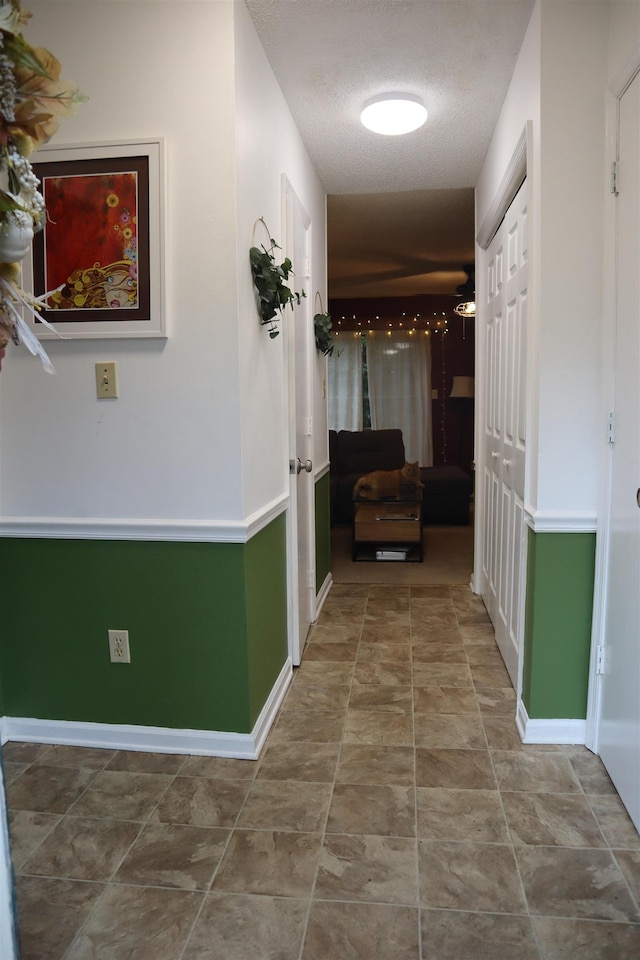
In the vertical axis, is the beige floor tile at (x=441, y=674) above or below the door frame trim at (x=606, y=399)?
below

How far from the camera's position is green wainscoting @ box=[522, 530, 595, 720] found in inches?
85.5

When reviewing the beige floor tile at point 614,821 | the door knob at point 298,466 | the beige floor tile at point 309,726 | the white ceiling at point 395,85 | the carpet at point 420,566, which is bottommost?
the beige floor tile at point 309,726

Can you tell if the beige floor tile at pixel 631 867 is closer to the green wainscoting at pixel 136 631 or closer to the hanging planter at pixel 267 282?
the green wainscoting at pixel 136 631

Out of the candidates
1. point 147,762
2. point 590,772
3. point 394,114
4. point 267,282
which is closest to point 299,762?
point 147,762

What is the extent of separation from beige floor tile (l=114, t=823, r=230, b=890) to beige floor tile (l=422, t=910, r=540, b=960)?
545 mm

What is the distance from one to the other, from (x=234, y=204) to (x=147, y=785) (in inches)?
71.1

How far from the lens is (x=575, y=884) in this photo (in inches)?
62.7

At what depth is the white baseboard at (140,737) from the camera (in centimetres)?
221

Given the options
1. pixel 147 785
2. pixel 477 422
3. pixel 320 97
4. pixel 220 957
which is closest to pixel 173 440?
pixel 147 785

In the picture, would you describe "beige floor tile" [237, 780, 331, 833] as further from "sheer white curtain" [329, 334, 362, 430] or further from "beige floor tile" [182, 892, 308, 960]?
"sheer white curtain" [329, 334, 362, 430]

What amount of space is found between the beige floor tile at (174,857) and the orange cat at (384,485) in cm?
329

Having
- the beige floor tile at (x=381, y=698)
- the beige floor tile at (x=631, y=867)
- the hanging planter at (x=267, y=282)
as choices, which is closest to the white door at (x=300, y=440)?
the beige floor tile at (x=381, y=698)

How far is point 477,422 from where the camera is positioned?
12.9 feet

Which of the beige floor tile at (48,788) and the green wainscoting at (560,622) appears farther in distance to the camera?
the green wainscoting at (560,622)
